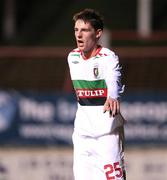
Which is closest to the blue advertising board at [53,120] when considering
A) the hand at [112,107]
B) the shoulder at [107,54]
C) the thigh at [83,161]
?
the thigh at [83,161]

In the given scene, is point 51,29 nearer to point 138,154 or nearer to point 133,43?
point 133,43

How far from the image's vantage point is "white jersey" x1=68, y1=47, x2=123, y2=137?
7133 millimetres

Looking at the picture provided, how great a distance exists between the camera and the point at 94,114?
7.23 m

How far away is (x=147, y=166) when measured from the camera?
1323 cm

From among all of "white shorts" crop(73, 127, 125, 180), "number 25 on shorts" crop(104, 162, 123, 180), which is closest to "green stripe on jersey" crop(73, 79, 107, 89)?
"white shorts" crop(73, 127, 125, 180)

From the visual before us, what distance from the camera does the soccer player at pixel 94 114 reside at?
715cm

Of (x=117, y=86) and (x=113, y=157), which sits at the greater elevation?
(x=117, y=86)

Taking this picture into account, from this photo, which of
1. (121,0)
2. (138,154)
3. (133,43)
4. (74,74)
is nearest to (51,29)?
Result: (121,0)

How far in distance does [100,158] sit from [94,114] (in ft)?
1.22

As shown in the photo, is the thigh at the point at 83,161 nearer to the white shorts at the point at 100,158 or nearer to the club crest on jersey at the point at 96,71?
the white shorts at the point at 100,158

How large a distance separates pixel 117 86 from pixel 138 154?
7.04m

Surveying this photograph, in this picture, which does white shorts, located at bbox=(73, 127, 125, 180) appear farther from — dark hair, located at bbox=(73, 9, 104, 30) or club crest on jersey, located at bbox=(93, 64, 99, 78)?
dark hair, located at bbox=(73, 9, 104, 30)

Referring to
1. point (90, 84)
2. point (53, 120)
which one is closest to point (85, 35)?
point (90, 84)

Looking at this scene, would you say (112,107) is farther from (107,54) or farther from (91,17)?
(91,17)
